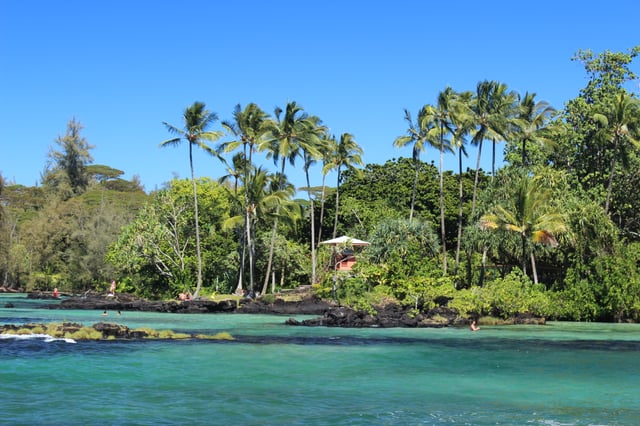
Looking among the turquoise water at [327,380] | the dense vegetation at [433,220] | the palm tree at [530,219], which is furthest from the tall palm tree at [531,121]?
the turquoise water at [327,380]

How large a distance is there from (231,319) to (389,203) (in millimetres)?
24060

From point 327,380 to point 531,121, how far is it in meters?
31.2

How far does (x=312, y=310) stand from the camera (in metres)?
38.6

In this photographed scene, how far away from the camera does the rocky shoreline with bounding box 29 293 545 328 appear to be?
30422 millimetres

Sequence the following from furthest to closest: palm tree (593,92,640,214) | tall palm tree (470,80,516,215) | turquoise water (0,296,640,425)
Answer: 1. tall palm tree (470,80,516,215)
2. palm tree (593,92,640,214)
3. turquoise water (0,296,640,425)

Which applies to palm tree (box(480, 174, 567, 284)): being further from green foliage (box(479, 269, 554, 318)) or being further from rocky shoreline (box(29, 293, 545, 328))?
rocky shoreline (box(29, 293, 545, 328))

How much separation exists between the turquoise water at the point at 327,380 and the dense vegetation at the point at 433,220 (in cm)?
878

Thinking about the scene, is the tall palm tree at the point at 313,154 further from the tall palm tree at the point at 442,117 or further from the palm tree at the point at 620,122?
the palm tree at the point at 620,122

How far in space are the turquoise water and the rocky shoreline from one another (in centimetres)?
393

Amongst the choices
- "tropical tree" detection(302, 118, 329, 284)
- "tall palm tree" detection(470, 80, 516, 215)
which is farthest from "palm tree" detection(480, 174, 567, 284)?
"tropical tree" detection(302, 118, 329, 284)

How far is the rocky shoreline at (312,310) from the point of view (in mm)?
30422

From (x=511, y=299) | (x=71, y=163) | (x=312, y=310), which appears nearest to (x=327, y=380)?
(x=511, y=299)

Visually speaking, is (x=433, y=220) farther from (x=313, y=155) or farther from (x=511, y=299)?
(x=511, y=299)

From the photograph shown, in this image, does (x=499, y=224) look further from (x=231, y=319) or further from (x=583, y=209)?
(x=231, y=319)
